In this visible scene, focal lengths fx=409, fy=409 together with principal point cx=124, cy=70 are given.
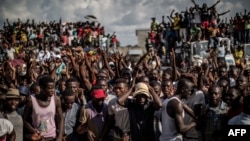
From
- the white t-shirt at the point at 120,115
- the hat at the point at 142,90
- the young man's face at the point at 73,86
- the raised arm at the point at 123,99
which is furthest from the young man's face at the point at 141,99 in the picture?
the young man's face at the point at 73,86

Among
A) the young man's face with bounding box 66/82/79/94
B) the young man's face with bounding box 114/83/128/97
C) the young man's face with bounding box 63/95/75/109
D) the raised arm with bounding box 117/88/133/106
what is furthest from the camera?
the young man's face with bounding box 66/82/79/94

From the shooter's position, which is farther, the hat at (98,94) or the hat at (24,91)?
the hat at (24,91)

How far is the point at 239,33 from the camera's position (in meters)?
19.0

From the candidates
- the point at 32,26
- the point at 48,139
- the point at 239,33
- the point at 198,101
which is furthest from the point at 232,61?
the point at 32,26

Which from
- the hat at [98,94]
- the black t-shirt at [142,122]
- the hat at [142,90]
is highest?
the hat at [142,90]

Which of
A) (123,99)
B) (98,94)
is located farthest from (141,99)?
(98,94)

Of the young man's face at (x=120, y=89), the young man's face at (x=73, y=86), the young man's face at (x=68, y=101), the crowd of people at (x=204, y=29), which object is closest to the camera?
the young man's face at (x=120, y=89)

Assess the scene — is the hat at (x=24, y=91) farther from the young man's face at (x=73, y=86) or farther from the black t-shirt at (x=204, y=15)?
the black t-shirt at (x=204, y=15)

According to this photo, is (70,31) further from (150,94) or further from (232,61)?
(150,94)

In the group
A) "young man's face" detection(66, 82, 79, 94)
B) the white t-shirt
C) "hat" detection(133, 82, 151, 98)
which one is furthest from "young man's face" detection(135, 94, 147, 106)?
"young man's face" detection(66, 82, 79, 94)

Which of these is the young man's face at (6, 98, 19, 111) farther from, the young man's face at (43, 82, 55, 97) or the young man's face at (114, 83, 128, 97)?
the young man's face at (114, 83, 128, 97)

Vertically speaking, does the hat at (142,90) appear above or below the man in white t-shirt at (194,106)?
above

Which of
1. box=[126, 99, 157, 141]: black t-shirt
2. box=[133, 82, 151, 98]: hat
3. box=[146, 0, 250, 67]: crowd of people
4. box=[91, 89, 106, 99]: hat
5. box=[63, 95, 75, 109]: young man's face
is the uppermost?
box=[146, 0, 250, 67]: crowd of people

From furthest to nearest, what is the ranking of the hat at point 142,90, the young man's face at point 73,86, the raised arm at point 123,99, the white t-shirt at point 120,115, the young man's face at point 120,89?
the young man's face at point 73,86 < the young man's face at point 120,89 < the white t-shirt at point 120,115 < the raised arm at point 123,99 < the hat at point 142,90
